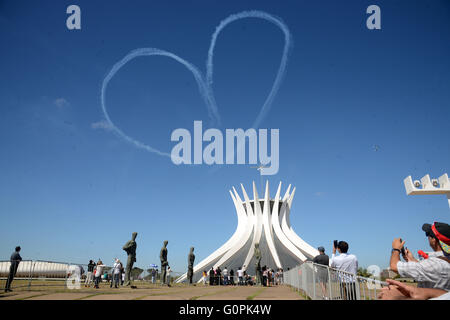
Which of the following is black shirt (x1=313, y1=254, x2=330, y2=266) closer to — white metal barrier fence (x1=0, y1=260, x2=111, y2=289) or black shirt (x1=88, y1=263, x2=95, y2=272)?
white metal barrier fence (x1=0, y1=260, x2=111, y2=289)

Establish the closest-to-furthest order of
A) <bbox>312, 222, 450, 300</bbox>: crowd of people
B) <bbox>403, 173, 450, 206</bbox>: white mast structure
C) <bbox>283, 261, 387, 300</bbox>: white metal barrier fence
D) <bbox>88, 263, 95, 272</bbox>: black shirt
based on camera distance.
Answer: <bbox>312, 222, 450, 300</bbox>: crowd of people < <bbox>283, 261, 387, 300</bbox>: white metal barrier fence < <bbox>88, 263, 95, 272</bbox>: black shirt < <bbox>403, 173, 450, 206</bbox>: white mast structure

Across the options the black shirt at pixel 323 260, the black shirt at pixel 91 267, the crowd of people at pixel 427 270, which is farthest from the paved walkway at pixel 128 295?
the black shirt at pixel 91 267

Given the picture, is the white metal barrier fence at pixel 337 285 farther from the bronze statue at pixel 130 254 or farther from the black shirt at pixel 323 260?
the bronze statue at pixel 130 254

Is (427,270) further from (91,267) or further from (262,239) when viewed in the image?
(262,239)

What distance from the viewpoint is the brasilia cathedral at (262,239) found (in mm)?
31062

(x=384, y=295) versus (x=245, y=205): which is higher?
(x=245, y=205)

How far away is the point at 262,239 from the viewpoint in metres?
34.8

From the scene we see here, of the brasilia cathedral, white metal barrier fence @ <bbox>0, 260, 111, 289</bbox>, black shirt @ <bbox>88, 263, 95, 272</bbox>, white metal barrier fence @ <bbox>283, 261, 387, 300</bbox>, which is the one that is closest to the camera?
white metal barrier fence @ <bbox>283, 261, 387, 300</bbox>

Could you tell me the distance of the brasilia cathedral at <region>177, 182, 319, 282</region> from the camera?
102ft

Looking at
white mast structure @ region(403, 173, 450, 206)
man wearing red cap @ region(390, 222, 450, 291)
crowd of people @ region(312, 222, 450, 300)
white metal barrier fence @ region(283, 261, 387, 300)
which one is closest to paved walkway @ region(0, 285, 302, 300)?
white metal barrier fence @ region(283, 261, 387, 300)
